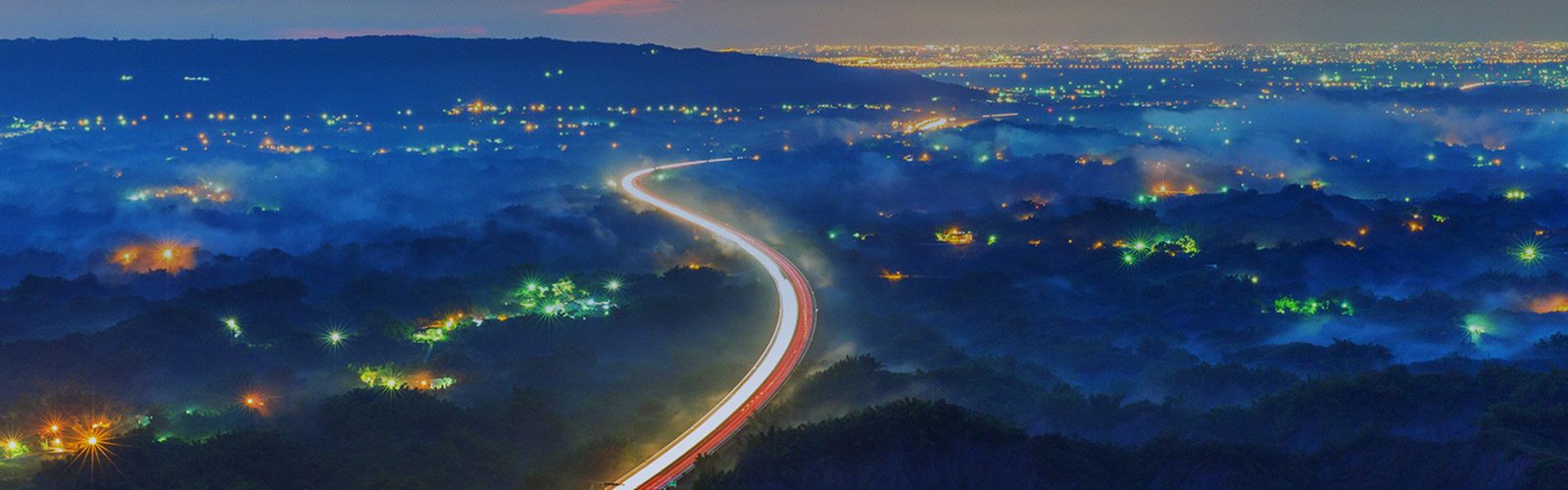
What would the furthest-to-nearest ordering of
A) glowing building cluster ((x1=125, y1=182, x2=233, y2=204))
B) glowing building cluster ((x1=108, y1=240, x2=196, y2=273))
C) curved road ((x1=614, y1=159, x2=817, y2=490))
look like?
glowing building cluster ((x1=125, y1=182, x2=233, y2=204))
glowing building cluster ((x1=108, y1=240, x2=196, y2=273))
curved road ((x1=614, y1=159, x2=817, y2=490))

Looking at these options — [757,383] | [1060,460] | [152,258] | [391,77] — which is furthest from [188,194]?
[1060,460]

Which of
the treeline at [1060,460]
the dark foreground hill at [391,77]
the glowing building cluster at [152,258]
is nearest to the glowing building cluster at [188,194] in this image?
the glowing building cluster at [152,258]

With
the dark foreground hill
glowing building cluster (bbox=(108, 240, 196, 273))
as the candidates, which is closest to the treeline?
glowing building cluster (bbox=(108, 240, 196, 273))

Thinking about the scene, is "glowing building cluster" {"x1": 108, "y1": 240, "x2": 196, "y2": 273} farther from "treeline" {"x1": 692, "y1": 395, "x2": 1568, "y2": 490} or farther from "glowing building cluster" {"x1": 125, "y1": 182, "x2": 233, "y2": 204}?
"treeline" {"x1": 692, "y1": 395, "x2": 1568, "y2": 490}

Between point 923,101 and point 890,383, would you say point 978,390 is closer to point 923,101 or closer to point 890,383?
point 890,383

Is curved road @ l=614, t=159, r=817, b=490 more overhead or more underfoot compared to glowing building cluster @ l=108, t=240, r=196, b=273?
more overhead

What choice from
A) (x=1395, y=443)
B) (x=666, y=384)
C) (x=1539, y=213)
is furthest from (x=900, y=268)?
(x=1539, y=213)
